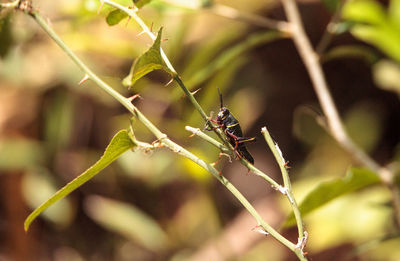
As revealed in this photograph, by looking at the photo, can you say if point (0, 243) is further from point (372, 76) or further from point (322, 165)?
point (372, 76)

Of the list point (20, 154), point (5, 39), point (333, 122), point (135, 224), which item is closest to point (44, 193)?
point (20, 154)

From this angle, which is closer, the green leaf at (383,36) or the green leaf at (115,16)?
the green leaf at (115,16)

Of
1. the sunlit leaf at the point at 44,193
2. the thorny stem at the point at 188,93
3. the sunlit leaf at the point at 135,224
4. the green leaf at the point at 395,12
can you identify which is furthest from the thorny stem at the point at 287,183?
the sunlit leaf at the point at 44,193

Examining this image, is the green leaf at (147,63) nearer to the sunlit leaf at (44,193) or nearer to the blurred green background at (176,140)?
the blurred green background at (176,140)

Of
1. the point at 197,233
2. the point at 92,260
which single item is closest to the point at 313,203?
the point at 197,233

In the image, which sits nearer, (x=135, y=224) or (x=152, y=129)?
(x=152, y=129)

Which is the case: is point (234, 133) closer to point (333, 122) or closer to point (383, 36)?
point (333, 122)
